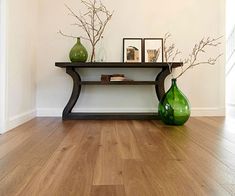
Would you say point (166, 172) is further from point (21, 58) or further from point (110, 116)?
point (21, 58)

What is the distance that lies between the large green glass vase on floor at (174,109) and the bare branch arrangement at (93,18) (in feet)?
4.00

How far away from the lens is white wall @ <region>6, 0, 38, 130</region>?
2420mm

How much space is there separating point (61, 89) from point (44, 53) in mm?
492

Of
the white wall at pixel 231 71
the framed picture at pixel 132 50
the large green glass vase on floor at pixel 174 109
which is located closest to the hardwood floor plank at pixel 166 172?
the large green glass vase on floor at pixel 174 109

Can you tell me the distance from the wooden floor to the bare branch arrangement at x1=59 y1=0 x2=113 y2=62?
1447mm

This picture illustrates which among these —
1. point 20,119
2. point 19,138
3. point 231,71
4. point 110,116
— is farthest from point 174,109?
point 231,71

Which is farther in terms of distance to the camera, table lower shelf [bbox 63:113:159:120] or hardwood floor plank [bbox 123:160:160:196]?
table lower shelf [bbox 63:113:159:120]

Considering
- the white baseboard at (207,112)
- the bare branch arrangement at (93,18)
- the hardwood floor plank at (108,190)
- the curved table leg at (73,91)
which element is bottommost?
the hardwood floor plank at (108,190)

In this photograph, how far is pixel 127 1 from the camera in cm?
338

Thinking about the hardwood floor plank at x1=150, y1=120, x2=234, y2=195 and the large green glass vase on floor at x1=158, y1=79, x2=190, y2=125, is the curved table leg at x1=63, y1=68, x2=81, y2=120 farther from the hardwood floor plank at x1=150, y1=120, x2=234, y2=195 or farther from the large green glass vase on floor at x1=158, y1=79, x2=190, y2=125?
the hardwood floor plank at x1=150, y1=120, x2=234, y2=195

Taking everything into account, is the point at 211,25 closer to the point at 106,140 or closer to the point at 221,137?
the point at 221,137

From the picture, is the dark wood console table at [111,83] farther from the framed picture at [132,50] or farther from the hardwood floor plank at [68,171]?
the hardwood floor plank at [68,171]

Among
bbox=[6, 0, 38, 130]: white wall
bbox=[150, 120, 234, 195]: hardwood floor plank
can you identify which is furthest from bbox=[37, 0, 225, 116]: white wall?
bbox=[150, 120, 234, 195]: hardwood floor plank

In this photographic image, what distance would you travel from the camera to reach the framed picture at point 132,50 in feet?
10.9
